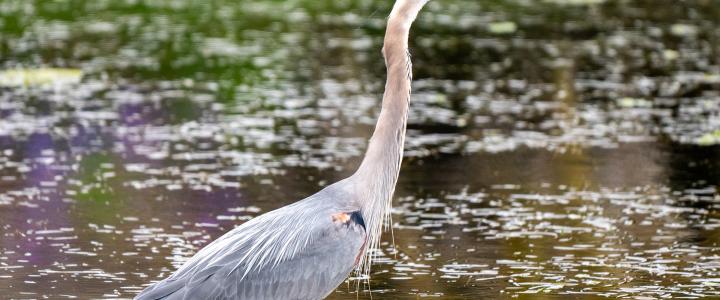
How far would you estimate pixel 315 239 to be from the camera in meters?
6.44

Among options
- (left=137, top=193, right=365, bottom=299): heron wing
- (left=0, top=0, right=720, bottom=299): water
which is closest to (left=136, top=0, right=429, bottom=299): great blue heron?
(left=137, top=193, right=365, bottom=299): heron wing

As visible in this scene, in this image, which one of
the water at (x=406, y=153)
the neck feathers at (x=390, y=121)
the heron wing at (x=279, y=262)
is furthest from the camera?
the water at (x=406, y=153)

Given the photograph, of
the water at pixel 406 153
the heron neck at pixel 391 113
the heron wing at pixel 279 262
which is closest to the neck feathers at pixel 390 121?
the heron neck at pixel 391 113

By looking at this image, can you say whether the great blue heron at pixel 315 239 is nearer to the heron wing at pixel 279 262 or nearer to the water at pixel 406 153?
the heron wing at pixel 279 262

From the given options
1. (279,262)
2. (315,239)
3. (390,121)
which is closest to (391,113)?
(390,121)

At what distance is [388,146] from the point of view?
273 inches

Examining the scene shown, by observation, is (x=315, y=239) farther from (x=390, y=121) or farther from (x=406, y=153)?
(x=406, y=153)

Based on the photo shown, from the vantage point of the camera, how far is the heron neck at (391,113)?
6.85 m

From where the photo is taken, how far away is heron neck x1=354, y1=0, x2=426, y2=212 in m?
6.85

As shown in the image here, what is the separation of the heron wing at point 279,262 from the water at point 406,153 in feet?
4.18

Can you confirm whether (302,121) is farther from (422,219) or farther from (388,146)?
(388,146)

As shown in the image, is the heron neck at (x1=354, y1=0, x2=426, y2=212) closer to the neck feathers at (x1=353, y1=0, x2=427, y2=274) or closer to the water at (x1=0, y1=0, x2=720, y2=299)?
the neck feathers at (x1=353, y1=0, x2=427, y2=274)

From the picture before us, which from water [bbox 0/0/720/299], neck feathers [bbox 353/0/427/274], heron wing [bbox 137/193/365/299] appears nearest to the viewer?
heron wing [bbox 137/193/365/299]

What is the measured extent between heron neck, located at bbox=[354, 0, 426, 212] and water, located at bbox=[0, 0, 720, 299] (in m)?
1.03
